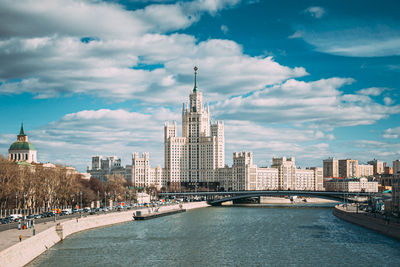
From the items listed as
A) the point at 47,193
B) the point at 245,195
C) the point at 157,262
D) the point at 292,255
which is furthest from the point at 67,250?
the point at 245,195

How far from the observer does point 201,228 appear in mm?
91250

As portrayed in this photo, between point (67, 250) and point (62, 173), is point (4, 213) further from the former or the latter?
point (67, 250)

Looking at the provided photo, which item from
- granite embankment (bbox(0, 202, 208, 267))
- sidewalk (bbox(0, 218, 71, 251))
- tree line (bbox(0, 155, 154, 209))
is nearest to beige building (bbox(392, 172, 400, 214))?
granite embankment (bbox(0, 202, 208, 267))

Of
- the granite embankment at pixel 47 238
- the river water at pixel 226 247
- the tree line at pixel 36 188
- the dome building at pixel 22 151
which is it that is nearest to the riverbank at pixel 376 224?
the river water at pixel 226 247

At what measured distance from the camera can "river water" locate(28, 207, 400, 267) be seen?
2188 inches

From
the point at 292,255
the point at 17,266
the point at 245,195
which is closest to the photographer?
the point at 17,266

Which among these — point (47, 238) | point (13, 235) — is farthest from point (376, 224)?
point (13, 235)

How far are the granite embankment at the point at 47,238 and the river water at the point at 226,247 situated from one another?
1.02m

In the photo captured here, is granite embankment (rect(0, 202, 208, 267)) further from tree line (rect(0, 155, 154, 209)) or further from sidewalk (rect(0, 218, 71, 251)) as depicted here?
tree line (rect(0, 155, 154, 209))

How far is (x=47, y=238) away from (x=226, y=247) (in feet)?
68.6

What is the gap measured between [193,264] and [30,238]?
641 inches

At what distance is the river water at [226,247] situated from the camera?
55.6 m

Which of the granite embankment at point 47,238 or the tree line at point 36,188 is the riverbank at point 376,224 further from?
the tree line at point 36,188

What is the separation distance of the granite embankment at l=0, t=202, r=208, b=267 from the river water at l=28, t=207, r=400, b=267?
1023mm
